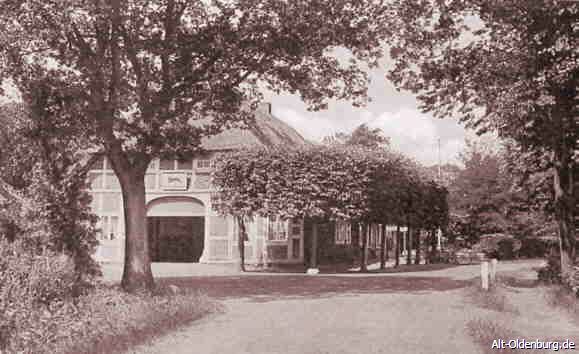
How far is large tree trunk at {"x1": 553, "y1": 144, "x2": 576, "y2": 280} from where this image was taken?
65.6 ft

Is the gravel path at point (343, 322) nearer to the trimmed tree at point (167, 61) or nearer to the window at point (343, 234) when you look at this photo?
the trimmed tree at point (167, 61)

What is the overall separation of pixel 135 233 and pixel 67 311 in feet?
19.4

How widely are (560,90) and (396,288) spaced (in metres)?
6.96

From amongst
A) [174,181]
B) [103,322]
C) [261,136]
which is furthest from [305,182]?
[103,322]

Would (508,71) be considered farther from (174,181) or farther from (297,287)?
(174,181)

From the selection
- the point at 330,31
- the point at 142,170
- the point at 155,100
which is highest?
the point at 330,31

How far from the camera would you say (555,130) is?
19.5 m

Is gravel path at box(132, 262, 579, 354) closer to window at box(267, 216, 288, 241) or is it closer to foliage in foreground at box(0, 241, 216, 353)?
foliage in foreground at box(0, 241, 216, 353)

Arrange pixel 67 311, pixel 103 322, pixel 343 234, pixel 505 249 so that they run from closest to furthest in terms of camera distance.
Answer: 1. pixel 103 322
2. pixel 67 311
3. pixel 343 234
4. pixel 505 249

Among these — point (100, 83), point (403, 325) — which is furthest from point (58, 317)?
point (100, 83)

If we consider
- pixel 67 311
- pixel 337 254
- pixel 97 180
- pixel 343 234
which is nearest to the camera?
pixel 67 311

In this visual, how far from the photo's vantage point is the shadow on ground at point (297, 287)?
17953 millimetres

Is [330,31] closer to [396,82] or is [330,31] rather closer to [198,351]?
[396,82]

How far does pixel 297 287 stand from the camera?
20.9 m
